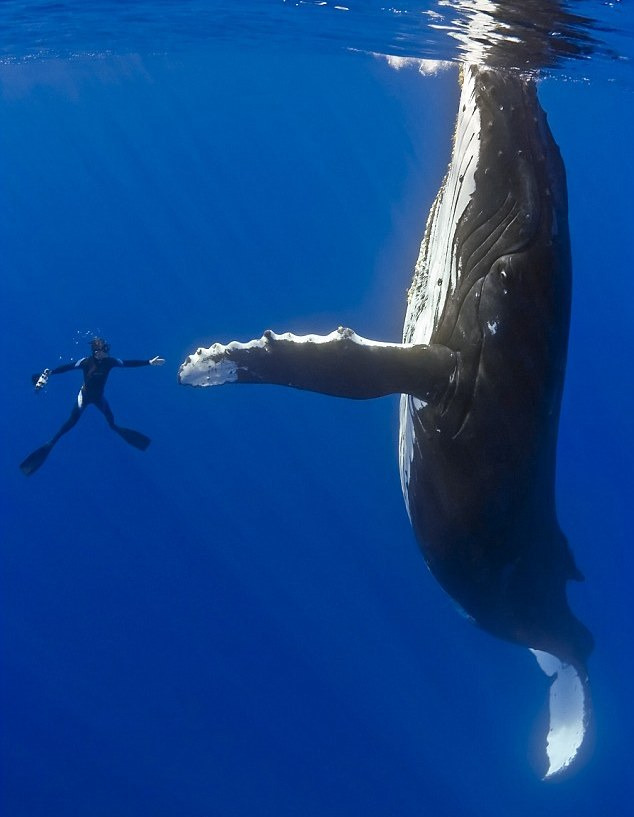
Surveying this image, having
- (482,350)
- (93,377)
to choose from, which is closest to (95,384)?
(93,377)

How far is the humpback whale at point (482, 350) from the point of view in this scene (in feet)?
14.9

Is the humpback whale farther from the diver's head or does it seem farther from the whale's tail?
the diver's head

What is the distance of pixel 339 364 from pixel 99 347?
11.3 metres

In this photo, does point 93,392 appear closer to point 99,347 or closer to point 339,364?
point 99,347

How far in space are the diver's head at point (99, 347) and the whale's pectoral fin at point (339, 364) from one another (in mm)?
10435

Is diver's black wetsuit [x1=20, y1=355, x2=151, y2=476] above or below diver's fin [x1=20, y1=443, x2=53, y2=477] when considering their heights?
above

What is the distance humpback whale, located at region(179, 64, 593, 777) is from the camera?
4.55 meters

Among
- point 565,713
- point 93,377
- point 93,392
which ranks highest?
point 93,377

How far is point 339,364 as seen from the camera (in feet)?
14.4

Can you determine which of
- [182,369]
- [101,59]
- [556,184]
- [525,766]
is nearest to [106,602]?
[525,766]

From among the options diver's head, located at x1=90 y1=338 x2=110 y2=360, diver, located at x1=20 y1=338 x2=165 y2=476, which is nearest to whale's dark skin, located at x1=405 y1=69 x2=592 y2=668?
diver, located at x1=20 y1=338 x2=165 y2=476

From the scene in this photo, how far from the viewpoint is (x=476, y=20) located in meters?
9.21

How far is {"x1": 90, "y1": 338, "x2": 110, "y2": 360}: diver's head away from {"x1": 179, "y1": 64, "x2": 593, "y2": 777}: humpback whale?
394 inches

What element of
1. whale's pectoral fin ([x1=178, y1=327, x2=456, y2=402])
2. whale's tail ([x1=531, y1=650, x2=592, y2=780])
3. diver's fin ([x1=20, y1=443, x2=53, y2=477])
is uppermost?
diver's fin ([x1=20, y1=443, x2=53, y2=477])
